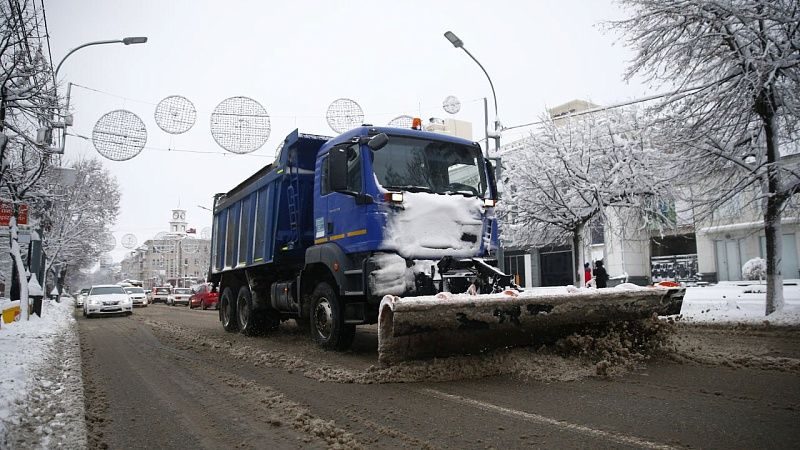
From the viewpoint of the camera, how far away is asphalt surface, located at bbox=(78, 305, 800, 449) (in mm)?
3492

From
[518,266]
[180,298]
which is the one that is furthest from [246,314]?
[518,266]

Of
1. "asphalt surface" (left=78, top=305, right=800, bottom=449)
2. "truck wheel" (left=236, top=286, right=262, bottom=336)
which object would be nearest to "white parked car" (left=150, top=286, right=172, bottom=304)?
"truck wheel" (left=236, top=286, right=262, bottom=336)

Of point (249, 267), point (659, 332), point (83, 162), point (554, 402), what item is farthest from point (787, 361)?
point (83, 162)

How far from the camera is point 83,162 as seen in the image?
3403cm

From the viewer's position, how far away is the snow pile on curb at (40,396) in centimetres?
355

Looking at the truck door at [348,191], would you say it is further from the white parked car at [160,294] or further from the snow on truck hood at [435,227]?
the white parked car at [160,294]

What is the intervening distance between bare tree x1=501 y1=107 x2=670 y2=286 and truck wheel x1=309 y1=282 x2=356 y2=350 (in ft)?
41.2

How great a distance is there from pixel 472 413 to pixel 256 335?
279 inches

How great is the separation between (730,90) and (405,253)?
8.68m

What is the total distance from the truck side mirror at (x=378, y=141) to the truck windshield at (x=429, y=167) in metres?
0.16

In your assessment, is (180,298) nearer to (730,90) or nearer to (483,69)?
(483,69)

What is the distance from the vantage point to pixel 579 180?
17.7 meters

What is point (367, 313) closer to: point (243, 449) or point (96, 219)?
point (243, 449)

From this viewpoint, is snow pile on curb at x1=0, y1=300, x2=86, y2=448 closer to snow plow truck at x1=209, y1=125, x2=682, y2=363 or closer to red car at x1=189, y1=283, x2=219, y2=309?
snow plow truck at x1=209, y1=125, x2=682, y2=363
